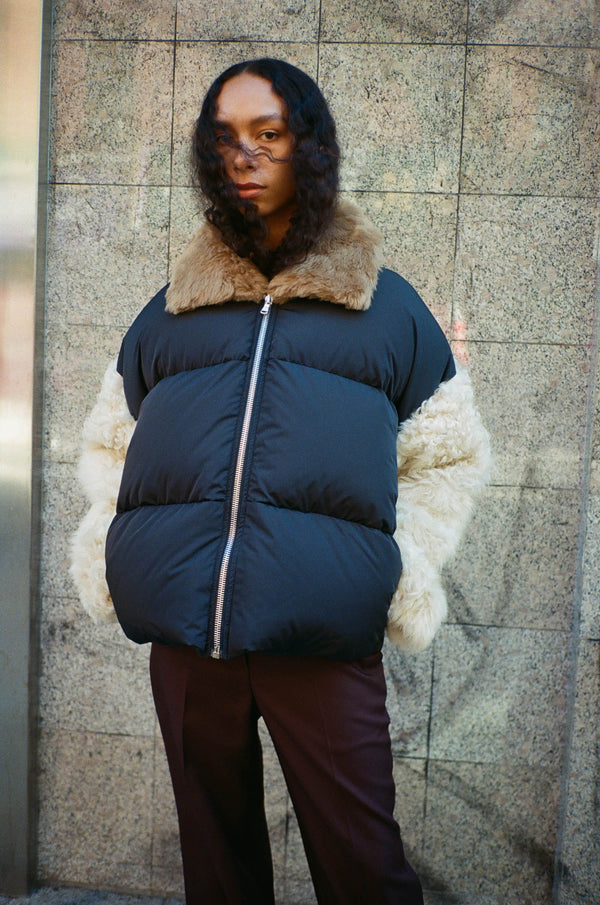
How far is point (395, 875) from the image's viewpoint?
69.2 inches

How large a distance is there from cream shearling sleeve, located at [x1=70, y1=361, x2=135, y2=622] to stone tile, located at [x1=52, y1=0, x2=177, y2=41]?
5.63 feet

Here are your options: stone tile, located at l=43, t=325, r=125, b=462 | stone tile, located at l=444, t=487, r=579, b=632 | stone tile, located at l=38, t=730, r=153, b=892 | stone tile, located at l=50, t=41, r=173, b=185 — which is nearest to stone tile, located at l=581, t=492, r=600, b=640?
stone tile, located at l=444, t=487, r=579, b=632

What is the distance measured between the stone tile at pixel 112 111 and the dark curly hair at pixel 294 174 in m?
1.20

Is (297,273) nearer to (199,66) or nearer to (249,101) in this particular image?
(249,101)

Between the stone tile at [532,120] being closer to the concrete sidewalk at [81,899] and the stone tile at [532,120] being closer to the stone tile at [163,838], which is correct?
the stone tile at [163,838]

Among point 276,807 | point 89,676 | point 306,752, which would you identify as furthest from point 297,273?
point 276,807

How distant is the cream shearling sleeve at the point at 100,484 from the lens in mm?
1938

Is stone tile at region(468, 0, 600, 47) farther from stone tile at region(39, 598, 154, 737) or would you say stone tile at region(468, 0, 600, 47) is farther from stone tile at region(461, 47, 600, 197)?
stone tile at region(39, 598, 154, 737)

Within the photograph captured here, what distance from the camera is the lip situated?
183 cm

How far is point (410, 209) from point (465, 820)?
247 cm

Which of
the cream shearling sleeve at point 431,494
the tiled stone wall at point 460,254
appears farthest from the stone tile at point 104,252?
the cream shearling sleeve at point 431,494

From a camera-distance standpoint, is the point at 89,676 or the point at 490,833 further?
the point at 89,676

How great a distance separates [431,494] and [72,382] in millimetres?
1805

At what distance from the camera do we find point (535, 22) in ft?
9.41
